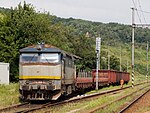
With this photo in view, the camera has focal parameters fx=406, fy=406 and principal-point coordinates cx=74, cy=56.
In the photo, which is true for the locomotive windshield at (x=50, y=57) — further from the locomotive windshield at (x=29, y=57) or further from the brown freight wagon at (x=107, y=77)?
the brown freight wagon at (x=107, y=77)

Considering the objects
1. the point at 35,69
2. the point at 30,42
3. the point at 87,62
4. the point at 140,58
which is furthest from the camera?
the point at 140,58

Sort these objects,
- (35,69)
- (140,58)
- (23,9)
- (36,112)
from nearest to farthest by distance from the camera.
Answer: (36,112), (35,69), (23,9), (140,58)

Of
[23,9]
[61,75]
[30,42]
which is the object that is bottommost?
[61,75]

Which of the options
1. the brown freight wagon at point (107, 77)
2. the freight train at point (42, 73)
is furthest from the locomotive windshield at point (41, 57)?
the brown freight wagon at point (107, 77)

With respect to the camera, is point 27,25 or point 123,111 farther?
point 27,25

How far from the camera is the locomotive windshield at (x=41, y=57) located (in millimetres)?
24344

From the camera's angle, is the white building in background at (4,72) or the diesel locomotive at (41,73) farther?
the white building in background at (4,72)

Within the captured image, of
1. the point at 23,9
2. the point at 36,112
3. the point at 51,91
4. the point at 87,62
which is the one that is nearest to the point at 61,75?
the point at 51,91

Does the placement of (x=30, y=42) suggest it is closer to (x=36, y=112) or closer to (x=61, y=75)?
(x=61, y=75)

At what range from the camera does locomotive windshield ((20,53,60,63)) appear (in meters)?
24.3

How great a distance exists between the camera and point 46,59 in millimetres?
24406

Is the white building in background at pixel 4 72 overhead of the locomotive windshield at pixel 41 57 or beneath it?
beneath

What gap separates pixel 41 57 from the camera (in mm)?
24500

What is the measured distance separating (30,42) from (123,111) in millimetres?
30781
